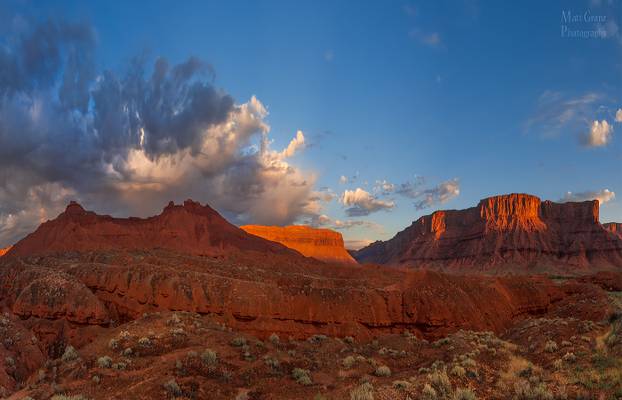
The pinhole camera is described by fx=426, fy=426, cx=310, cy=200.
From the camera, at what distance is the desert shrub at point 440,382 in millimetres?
12962

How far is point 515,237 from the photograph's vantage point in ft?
364

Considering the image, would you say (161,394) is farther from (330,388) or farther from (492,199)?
(492,199)

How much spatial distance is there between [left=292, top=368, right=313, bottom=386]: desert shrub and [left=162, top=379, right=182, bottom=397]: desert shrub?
4216 millimetres

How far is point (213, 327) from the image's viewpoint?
20.7 m

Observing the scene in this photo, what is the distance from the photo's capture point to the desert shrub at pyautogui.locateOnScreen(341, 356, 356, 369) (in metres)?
17.1

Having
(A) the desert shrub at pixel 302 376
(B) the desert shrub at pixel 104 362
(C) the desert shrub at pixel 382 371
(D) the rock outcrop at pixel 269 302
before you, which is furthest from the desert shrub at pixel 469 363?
(B) the desert shrub at pixel 104 362

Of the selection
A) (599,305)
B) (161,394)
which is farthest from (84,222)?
(599,305)

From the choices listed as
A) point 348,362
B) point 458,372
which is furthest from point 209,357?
point 458,372

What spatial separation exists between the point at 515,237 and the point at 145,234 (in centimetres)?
9060

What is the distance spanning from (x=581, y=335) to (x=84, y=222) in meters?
63.5

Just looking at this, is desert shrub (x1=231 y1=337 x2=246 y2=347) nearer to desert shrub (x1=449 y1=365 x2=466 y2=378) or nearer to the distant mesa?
desert shrub (x1=449 y1=365 x2=466 y2=378)

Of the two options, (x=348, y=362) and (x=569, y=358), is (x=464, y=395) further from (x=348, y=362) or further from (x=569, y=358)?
(x=569, y=358)

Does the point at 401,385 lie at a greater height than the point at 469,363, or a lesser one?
lesser

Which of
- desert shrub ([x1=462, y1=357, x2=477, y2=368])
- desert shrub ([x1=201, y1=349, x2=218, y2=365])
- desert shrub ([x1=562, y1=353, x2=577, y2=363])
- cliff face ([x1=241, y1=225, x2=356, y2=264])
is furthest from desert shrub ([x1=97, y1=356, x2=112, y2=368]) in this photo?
cliff face ([x1=241, y1=225, x2=356, y2=264])
